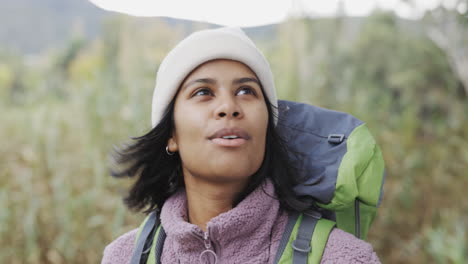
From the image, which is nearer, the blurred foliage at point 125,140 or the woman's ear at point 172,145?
the woman's ear at point 172,145

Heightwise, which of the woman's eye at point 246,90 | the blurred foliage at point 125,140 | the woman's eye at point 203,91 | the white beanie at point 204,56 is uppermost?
the white beanie at point 204,56

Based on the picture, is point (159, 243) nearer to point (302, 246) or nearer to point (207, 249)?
point (207, 249)

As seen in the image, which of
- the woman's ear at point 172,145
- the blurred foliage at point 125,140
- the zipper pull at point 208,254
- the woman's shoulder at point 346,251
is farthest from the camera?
the blurred foliage at point 125,140

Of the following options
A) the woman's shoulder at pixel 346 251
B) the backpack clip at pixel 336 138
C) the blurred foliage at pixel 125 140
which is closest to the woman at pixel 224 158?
the woman's shoulder at pixel 346 251

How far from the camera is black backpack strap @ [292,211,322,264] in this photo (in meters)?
1.17

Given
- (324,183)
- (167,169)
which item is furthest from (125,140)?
(324,183)

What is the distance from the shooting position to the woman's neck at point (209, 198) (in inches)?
54.1

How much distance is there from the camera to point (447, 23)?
5082 millimetres

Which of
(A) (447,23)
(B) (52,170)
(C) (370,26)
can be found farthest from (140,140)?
(C) (370,26)

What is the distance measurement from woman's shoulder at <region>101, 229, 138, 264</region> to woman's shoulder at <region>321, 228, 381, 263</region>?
0.63m

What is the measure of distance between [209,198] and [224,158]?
0.20 meters

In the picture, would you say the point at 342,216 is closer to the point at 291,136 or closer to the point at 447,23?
the point at 291,136

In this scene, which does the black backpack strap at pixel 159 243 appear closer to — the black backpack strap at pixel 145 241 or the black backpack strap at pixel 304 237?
the black backpack strap at pixel 145 241

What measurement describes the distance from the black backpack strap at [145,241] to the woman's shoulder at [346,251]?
21.3 inches
